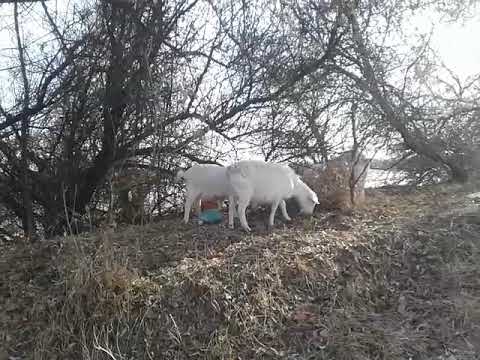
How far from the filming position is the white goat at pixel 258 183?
251 inches

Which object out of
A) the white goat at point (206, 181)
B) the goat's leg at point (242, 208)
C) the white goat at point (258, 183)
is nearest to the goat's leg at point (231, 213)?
the white goat at point (258, 183)

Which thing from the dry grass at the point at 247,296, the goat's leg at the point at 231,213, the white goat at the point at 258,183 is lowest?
the dry grass at the point at 247,296

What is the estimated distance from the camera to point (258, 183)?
6.53 meters

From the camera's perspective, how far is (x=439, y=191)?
9.81m

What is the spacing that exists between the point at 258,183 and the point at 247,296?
7.17ft

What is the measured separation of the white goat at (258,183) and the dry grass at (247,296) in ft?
1.71

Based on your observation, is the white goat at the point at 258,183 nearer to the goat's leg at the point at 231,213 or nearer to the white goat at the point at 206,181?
the goat's leg at the point at 231,213

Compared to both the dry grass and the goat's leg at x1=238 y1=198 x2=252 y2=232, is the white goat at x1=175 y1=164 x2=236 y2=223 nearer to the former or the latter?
the goat's leg at x1=238 y1=198 x2=252 y2=232

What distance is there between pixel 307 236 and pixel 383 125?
3.90m

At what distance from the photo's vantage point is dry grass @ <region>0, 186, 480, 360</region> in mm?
4098

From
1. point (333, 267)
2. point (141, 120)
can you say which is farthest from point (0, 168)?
point (333, 267)

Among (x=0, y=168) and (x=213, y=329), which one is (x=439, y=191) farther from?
(x=0, y=168)

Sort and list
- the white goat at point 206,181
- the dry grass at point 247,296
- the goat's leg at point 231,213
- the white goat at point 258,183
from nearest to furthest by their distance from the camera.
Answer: the dry grass at point 247,296 < the white goat at point 258,183 < the goat's leg at point 231,213 < the white goat at point 206,181

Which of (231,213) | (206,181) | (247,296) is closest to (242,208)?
(231,213)
